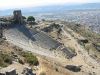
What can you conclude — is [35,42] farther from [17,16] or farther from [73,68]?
[73,68]

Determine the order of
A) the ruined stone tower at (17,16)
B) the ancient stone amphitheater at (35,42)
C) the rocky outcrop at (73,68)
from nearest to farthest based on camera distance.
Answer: the rocky outcrop at (73,68) < the ancient stone amphitheater at (35,42) < the ruined stone tower at (17,16)

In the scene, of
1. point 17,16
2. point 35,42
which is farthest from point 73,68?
point 17,16

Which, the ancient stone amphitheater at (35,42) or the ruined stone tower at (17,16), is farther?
the ruined stone tower at (17,16)

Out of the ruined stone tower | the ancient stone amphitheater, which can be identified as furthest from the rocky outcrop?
the ruined stone tower

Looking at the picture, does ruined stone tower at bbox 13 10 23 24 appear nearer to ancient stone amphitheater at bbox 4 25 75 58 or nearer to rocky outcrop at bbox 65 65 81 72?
ancient stone amphitheater at bbox 4 25 75 58

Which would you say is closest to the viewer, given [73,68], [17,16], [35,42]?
[73,68]

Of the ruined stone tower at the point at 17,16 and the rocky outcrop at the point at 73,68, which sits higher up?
the ruined stone tower at the point at 17,16

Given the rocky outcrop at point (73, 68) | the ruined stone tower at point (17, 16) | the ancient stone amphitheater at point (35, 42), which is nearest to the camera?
the rocky outcrop at point (73, 68)

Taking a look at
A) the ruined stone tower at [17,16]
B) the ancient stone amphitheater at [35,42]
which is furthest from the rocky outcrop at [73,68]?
the ruined stone tower at [17,16]

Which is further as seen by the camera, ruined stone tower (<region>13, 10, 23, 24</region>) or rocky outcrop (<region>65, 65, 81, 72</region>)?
ruined stone tower (<region>13, 10, 23, 24</region>)

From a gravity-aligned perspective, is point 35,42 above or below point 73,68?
above

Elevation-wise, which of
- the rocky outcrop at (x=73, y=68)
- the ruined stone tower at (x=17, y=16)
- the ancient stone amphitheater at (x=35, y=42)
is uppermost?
the ruined stone tower at (x=17, y=16)

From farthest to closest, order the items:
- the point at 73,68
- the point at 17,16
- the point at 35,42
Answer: the point at 17,16 → the point at 35,42 → the point at 73,68

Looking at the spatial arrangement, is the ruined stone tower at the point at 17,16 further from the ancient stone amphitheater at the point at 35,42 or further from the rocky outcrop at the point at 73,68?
the rocky outcrop at the point at 73,68
